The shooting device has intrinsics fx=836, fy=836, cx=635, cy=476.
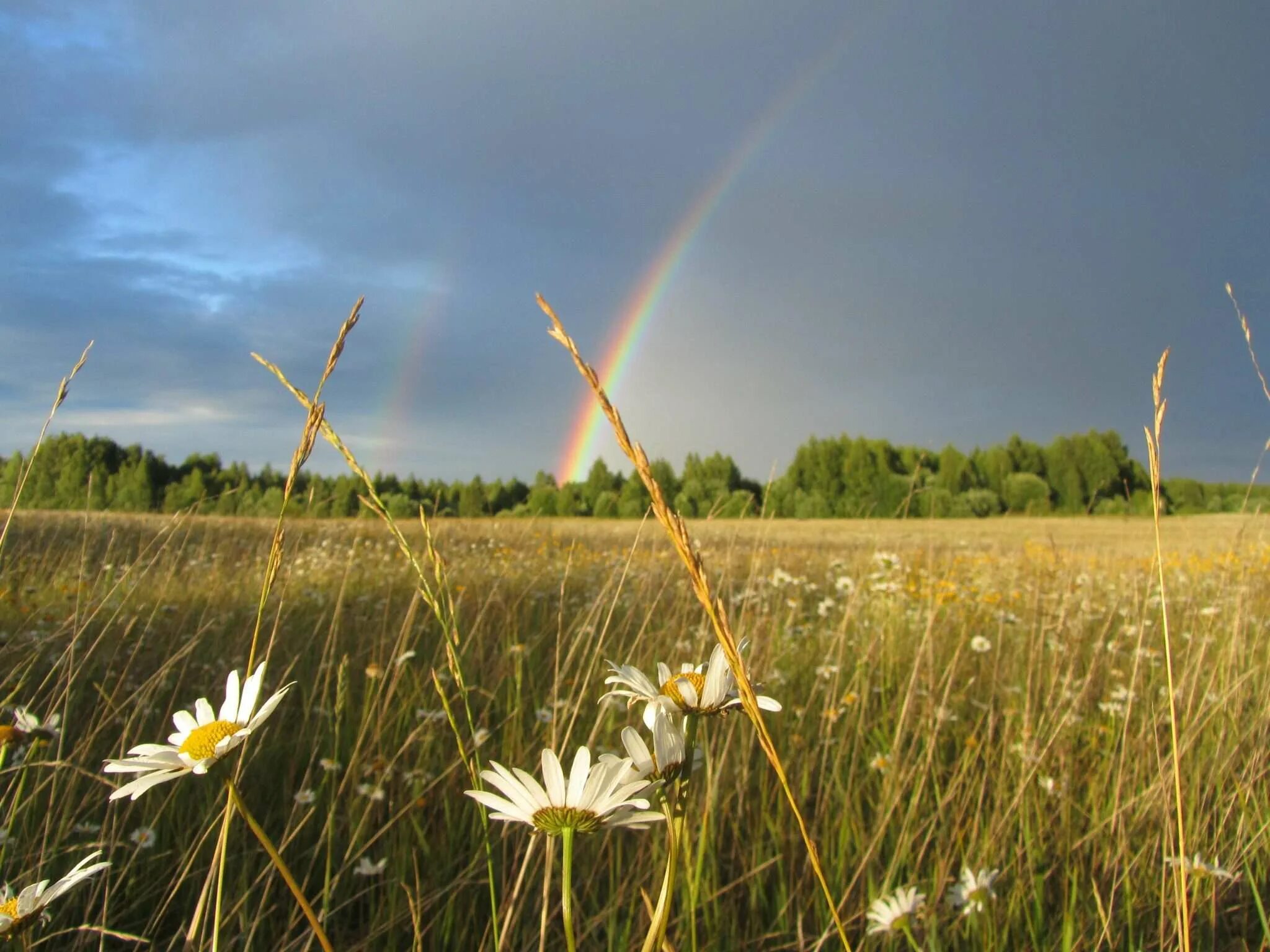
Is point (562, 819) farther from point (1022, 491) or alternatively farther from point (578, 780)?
point (1022, 491)

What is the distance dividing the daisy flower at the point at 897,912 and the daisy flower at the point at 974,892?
0.10 m

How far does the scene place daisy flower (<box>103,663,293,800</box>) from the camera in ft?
1.73

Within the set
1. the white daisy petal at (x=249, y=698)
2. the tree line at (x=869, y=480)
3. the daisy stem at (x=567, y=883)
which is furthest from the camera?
the tree line at (x=869, y=480)

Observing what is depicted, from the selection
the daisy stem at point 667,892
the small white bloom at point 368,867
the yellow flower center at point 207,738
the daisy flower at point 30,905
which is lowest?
the small white bloom at point 368,867

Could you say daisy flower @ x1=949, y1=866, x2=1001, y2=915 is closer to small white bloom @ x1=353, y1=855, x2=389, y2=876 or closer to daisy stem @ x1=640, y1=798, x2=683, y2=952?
small white bloom @ x1=353, y1=855, x2=389, y2=876

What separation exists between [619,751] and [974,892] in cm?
104

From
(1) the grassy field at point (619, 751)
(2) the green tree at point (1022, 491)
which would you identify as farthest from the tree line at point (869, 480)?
(1) the grassy field at point (619, 751)

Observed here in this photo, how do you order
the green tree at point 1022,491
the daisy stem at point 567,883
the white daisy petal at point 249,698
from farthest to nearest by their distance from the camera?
1. the green tree at point 1022,491
2. the white daisy petal at point 249,698
3. the daisy stem at point 567,883

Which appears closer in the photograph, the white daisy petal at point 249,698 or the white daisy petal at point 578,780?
the white daisy petal at point 578,780

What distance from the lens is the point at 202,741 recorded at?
0.63m

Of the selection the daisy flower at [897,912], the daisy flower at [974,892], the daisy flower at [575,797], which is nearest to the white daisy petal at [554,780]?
the daisy flower at [575,797]

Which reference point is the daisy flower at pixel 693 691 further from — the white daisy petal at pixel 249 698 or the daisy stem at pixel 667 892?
the white daisy petal at pixel 249 698

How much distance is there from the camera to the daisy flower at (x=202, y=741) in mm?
527

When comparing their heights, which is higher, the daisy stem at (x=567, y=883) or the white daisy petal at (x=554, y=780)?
the white daisy petal at (x=554, y=780)
